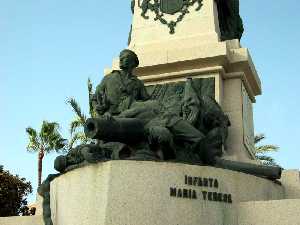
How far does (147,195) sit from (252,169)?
2129 millimetres

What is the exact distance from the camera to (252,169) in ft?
26.7

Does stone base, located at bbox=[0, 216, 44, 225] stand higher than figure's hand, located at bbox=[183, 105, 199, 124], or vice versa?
figure's hand, located at bbox=[183, 105, 199, 124]

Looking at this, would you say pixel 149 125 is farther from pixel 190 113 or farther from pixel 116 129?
pixel 190 113

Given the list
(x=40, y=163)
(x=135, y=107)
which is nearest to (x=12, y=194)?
(x=40, y=163)

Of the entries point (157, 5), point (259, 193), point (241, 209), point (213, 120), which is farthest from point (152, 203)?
point (157, 5)

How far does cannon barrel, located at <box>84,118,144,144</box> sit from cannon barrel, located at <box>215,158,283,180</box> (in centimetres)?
140

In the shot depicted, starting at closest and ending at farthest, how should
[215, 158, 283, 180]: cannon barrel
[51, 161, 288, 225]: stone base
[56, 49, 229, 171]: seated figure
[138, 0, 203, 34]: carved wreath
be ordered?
[51, 161, 288, 225]: stone base < [56, 49, 229, 171]: seated figure < [215, 158, 283, 180]: cannon barrel < [138, 0, 203, 34]: carved wreath

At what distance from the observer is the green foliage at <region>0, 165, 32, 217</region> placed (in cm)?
2647

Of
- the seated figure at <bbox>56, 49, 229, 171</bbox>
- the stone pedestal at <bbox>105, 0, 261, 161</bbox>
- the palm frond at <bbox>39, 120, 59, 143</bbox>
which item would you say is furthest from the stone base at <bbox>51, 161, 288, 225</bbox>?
the palm frond at <bbox>39, 120, 59, 143</bbox>

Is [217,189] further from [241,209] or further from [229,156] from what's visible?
[229,156]

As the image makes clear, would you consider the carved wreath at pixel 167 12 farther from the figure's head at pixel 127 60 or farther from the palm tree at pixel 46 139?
the palm tree at pixel 46 139

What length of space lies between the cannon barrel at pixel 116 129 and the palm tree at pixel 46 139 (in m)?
24.3

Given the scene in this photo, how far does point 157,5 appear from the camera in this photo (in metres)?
12.0

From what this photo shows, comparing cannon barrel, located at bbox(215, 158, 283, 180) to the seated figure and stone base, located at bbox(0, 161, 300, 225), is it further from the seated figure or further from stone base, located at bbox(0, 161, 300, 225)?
stone base, located at bbox(0, 161, 300, 225)
